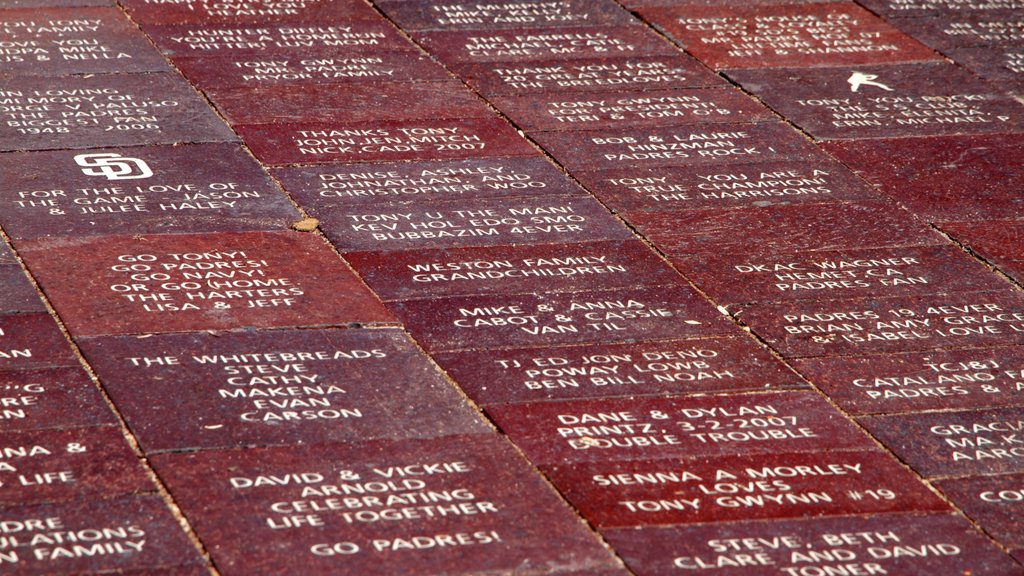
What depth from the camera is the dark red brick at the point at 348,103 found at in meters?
9.17

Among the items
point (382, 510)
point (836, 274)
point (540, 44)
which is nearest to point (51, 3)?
point (540, 44)

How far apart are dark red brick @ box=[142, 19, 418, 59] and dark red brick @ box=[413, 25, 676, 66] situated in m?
0.27

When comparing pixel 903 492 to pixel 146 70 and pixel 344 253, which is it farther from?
pixel 146 70

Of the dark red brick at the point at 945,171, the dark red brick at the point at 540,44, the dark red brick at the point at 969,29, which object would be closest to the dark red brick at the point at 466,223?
the dark red brick at the point at 945,171

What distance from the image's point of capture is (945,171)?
29.2 feet

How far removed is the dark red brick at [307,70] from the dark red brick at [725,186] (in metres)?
1.85

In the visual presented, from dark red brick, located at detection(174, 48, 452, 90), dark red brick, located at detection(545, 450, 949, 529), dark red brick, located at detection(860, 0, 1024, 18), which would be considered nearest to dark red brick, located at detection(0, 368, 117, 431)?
dark red brick, located at detection(545, 450, 949, 529)

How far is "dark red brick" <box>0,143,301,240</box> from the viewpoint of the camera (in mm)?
7605

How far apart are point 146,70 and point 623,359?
4.38 m

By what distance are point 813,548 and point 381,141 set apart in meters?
4.27

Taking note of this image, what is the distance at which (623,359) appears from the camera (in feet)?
21.8

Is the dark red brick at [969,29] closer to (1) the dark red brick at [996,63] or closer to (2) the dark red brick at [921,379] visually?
(1) the dark red brick at [996,63]

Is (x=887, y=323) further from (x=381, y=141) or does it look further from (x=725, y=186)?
(x=381, y=141)

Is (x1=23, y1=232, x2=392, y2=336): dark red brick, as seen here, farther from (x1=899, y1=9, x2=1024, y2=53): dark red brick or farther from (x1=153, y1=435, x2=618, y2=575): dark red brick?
(x1=899, y1=9, x2=1024, y2=53): dark red brick
